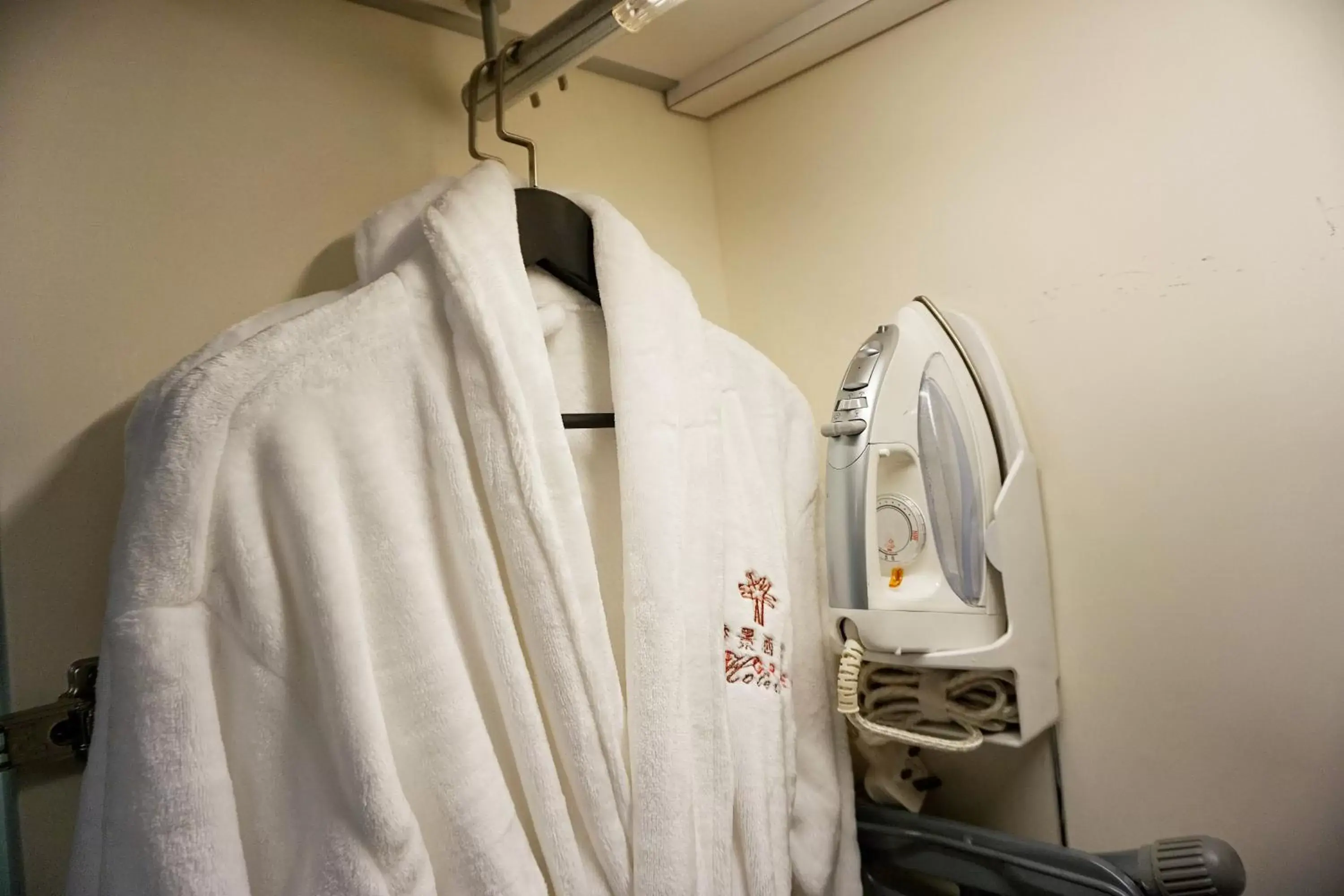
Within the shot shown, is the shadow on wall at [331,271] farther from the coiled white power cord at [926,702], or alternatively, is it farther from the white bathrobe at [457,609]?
the coiled white power cord at [926,702]

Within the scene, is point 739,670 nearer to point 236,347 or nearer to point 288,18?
point 236,347

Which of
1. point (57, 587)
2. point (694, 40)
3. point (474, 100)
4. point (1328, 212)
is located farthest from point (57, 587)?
point (1328, 212)

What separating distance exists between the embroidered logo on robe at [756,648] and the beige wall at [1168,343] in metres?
0.32

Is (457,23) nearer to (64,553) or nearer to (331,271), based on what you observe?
(331,271)

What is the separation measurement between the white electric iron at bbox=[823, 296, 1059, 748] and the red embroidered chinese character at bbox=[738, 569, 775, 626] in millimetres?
72

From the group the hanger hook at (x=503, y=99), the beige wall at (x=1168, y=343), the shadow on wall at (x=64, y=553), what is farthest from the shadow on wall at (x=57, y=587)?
the beige wall at (x=1168, y=343)

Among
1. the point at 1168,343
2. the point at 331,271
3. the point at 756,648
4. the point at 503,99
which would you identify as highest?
the point at 503,99

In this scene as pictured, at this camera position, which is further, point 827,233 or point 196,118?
point 827,233

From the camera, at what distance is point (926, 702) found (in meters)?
0.80

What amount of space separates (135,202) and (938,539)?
32.1 inches

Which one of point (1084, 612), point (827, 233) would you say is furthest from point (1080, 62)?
point (1084, 612)

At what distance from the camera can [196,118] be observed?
2.39ft

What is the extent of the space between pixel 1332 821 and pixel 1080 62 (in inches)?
29.7

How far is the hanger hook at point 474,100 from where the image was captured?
792mm
